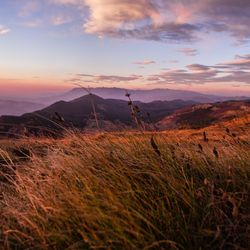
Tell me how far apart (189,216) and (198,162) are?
158 centimetres

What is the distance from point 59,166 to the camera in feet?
17.5

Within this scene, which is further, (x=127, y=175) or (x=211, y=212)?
(x=127, y=175)

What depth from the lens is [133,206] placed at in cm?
394

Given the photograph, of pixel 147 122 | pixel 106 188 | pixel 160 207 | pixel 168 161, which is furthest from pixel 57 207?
pixel 147 122

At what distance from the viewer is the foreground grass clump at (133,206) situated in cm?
355

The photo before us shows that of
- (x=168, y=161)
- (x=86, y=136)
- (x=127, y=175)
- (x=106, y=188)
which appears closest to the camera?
(x=106, y=188)

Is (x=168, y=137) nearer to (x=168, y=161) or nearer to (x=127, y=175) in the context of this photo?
(x=168, y=161)

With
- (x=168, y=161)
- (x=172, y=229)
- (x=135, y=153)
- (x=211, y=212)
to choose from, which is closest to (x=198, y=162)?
(x=168, y=161)

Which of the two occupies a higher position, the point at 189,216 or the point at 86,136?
the point at 86,136

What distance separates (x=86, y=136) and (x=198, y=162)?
1.80m

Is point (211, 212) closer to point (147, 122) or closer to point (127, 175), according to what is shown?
point (127, 175)

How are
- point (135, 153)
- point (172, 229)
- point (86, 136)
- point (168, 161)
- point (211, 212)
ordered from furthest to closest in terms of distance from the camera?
1. point (86, 136)
2. point (135, 153)
3. point (168, 161)
4. point (211, 212)
5. point (172, 229)

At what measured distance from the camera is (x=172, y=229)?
3.63 metres

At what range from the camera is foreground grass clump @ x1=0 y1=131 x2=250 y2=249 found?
3.55 meters
